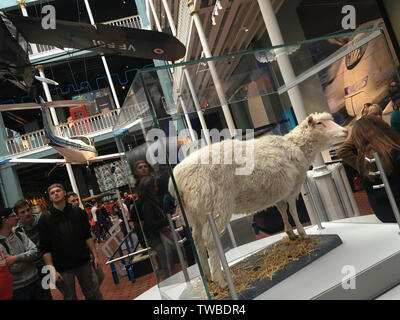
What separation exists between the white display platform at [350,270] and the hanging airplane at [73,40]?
6791mm

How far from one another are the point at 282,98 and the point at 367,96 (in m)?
0.64

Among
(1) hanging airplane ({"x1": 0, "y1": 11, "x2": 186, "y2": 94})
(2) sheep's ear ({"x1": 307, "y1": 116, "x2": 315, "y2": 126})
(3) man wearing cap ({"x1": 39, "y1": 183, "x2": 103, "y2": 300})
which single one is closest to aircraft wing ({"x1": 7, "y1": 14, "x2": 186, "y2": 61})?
(1) hanging airplane ({"x1": 0, "y1": 11, "x2": 186, "y2": 94})

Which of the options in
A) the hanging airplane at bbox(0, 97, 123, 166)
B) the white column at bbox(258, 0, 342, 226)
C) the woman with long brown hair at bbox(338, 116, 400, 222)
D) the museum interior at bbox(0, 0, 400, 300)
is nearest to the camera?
the museum interior at bbox(0, 0, 400, 300)

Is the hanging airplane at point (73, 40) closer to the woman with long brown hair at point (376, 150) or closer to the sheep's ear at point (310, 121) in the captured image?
the sheep's ear at point (310, 121)

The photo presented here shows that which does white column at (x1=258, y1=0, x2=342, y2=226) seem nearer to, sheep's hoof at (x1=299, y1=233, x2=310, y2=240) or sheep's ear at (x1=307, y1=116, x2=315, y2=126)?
sheep's ear at (x1=307, y1=116, x2=315, y2=126)

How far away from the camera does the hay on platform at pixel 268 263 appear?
186 centimetres

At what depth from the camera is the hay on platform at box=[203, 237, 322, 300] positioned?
186 centimetres

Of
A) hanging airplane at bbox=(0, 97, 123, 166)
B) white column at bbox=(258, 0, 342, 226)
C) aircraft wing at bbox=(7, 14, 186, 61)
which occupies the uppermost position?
aircraft wing at bbox=(7, 14, 186, 61)

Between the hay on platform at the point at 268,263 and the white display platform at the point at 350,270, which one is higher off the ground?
the hay on platform at the point at 268,263

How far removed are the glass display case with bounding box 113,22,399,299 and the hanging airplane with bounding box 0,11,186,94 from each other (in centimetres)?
603

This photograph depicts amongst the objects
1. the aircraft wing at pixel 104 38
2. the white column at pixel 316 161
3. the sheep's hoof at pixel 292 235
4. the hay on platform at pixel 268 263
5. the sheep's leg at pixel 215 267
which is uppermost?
the aircraft wing at pixel 104 38

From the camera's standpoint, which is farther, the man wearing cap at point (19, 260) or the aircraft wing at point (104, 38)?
the aircraft wing at point (104, 38)
